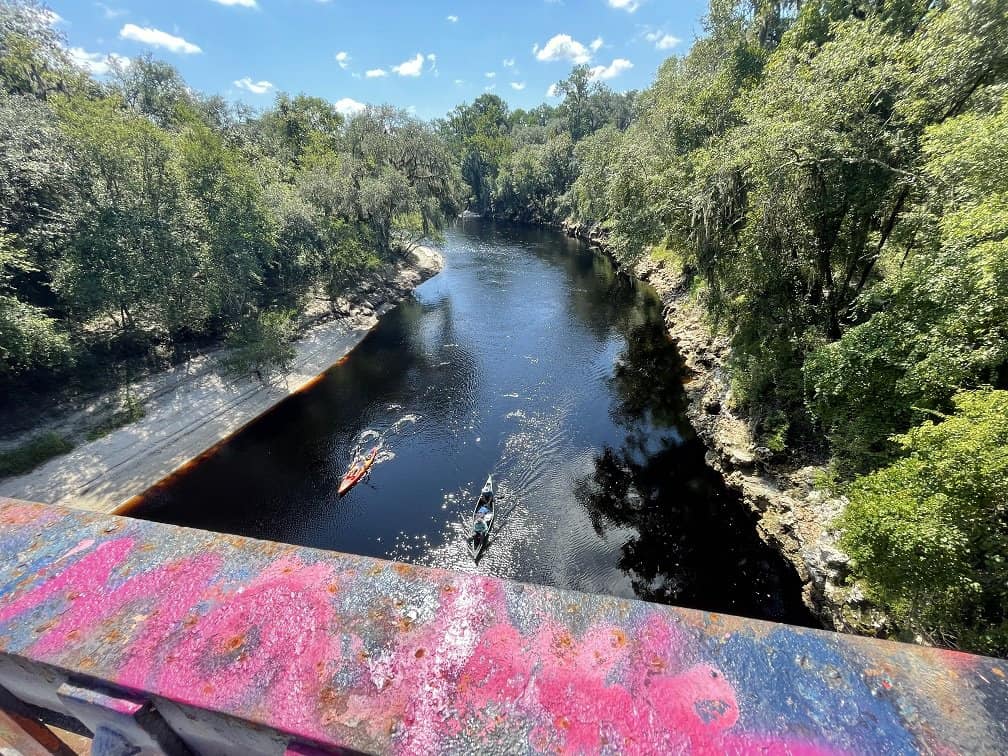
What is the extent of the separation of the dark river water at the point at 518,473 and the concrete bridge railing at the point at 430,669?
13212mm

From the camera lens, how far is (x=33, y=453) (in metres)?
18.7

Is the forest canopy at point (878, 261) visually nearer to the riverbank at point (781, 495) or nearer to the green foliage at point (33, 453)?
the riverbank at point (781, 495)

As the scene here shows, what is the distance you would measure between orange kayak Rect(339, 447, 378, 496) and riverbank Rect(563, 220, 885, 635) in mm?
14216

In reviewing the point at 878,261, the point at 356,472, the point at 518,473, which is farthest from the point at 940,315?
the point at 356,472

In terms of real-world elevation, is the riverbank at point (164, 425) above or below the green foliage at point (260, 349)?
below

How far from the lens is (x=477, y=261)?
173 ft

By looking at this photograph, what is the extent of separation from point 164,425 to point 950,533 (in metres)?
27.5

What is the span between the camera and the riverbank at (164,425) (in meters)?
18.2

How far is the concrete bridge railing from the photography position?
1.89 m

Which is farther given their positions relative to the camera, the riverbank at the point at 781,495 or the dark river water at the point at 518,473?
the dark river water at the point at 518,473

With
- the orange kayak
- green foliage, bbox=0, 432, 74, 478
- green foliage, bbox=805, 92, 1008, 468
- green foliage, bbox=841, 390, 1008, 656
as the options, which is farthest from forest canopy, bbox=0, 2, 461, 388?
green foliage, bbox=805, 92, 1008, 468

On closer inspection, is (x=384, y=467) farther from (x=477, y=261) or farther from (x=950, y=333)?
(x=477, y=261)

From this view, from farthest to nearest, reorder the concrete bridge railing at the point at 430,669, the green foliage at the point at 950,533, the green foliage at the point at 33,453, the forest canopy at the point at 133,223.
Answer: the forest canopy at the point at 133,223 → the green foliage at the point at 33,453 → the green foliage at the point at 950,533 → the concrete bridge railing at the point at 430,669

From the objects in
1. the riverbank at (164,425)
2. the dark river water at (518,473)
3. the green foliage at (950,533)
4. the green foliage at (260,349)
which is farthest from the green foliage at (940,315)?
the green foliage at (260,349)
